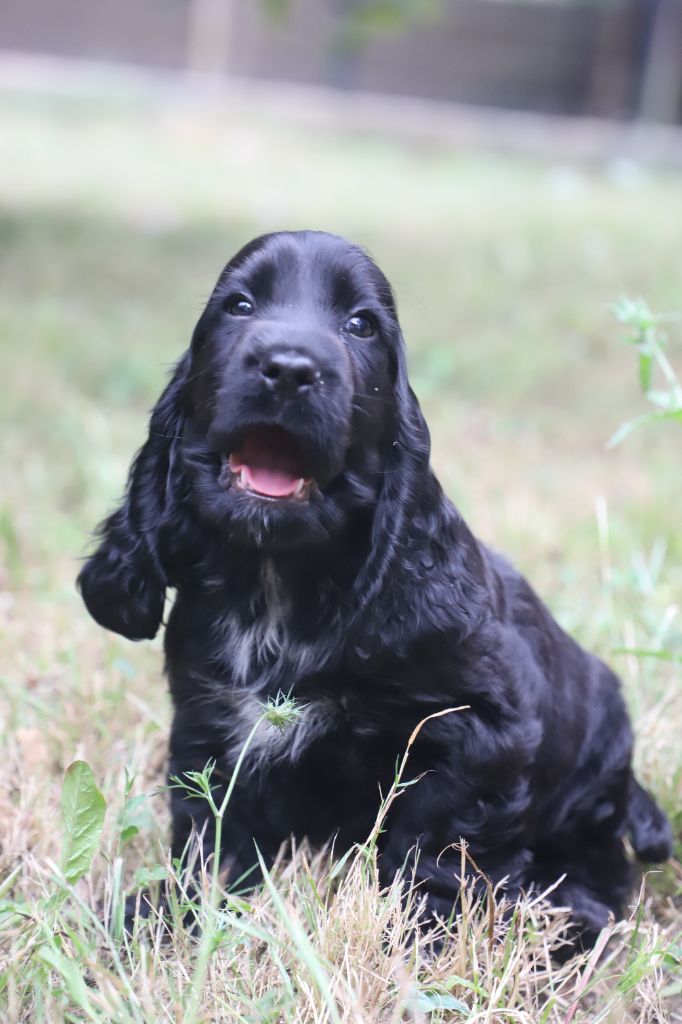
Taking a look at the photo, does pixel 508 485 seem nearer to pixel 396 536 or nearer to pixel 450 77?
pixel 396 536

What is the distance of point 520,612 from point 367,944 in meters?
1.02

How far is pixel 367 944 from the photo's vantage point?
2156 millimetres

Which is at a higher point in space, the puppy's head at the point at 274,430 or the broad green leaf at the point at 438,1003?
the puppy's head at the point at 274,430

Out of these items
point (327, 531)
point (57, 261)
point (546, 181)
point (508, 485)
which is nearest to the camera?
point (327, 531)

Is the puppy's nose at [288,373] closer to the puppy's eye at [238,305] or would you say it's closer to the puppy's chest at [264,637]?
the puppy's eye at [238,305]

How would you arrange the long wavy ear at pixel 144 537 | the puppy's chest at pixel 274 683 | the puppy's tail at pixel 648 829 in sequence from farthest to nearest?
1. the puppy's tail at pixel 648 829
2. the long wavy ear at pixel 144 537
3. the puppy's chest at pixel 274 683

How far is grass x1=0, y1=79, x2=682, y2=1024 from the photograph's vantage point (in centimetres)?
215

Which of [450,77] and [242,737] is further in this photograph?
[450,77]

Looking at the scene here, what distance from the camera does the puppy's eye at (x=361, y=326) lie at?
251cm

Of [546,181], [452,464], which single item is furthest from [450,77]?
[452,464]

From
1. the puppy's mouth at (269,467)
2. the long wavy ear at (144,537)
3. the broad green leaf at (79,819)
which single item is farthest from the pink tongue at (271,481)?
the broad green leaf at (79,819)

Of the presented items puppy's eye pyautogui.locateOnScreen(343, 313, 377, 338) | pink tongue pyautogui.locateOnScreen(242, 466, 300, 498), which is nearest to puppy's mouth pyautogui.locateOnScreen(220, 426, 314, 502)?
pink tongue pyautogui.locateOnScreen(242, 466, 300, 498)

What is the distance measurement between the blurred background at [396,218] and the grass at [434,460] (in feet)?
0.12

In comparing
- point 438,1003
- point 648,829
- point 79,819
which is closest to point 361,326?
point 79,819
